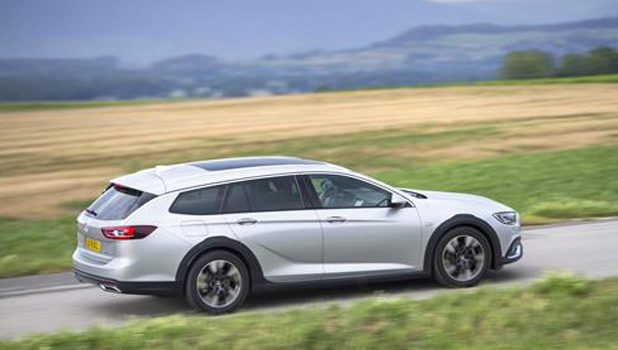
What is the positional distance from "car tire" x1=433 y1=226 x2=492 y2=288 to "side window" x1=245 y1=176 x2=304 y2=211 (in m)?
1.53

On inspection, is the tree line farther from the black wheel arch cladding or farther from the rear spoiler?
the black wheel arch cladding

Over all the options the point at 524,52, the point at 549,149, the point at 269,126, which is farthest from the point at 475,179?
the point at 524,52

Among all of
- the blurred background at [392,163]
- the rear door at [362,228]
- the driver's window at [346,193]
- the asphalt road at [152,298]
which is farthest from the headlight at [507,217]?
the driver's window at [346,193]

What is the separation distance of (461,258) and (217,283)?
8.31 ft

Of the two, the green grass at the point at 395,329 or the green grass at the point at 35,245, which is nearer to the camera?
the green grass at the point at 395,329

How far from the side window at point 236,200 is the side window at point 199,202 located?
0.08 meters

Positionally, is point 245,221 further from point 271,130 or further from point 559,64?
point 559,64

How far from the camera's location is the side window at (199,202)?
995cm

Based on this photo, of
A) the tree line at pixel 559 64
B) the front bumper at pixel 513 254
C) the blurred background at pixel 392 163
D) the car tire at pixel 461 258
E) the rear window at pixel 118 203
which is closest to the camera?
the blurred background at pixel 392 163

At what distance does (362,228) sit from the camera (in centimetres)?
1041

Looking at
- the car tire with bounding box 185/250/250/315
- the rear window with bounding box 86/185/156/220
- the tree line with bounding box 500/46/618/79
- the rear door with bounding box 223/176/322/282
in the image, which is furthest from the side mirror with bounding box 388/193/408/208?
the tree line with bounding box 500/46/618/79

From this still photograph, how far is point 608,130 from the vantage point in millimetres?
29641

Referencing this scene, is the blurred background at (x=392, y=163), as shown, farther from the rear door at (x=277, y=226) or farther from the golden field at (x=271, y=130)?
the rear door at (x=277, y=226)

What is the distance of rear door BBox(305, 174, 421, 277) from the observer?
10320 millimetres
